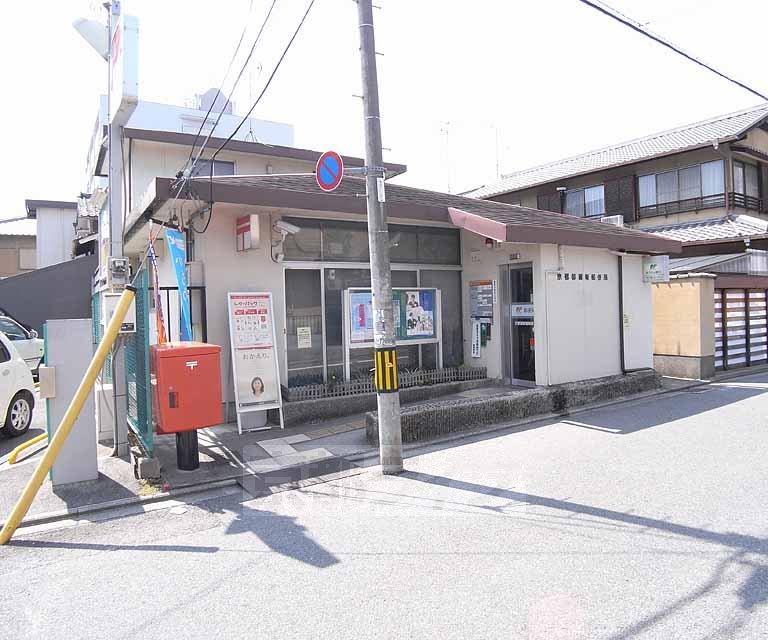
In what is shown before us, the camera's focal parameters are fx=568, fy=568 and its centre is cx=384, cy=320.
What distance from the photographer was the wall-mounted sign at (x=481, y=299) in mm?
11273

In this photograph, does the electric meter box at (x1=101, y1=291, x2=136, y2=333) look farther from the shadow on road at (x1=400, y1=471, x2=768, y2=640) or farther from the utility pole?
the shadow on road at (x1=400, y1=471, x2=768, y2=640)

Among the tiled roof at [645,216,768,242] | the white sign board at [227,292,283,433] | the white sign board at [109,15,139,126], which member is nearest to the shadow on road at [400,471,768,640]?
the white sign board at [227,292,283,433]

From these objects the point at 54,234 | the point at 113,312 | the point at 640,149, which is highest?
the point at 640,149

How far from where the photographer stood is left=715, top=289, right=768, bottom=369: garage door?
1465cm

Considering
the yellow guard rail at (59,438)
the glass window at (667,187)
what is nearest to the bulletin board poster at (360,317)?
the yellow guard rail at (59,438)

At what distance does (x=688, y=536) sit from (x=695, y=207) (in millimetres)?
20349

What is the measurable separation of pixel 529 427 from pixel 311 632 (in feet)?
19.8

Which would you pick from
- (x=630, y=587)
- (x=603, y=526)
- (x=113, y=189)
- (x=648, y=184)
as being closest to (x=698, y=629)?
(x=630, y=587)

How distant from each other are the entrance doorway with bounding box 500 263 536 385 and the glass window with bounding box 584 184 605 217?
15059 mm

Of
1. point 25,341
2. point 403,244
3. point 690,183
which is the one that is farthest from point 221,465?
point 690,183

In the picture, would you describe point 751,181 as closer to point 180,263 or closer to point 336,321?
point 336,321

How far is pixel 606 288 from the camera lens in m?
11.7

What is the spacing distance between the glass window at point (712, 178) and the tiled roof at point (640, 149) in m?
1.02

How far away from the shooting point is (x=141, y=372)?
6.70 m
